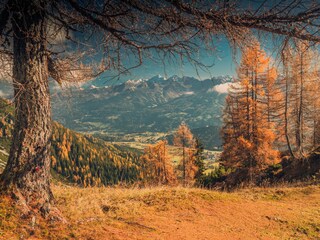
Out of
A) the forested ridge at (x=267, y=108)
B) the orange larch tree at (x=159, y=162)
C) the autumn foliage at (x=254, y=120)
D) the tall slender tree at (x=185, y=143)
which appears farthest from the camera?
the tall slender tree at (x=185, y=143)

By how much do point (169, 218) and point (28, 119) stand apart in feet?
14.2

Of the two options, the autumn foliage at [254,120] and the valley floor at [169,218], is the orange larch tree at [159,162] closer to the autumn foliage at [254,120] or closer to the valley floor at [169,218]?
the autumn foliage at [254,120]

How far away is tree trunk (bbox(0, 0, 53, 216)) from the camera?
15.0 ft

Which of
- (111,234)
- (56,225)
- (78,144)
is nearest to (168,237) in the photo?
(111,234)

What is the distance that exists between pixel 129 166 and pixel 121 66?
6799 inches

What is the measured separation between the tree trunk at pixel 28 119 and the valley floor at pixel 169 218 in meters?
0.40

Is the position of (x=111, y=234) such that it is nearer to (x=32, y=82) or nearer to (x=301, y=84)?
(x=32, y=82)

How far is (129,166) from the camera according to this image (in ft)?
568

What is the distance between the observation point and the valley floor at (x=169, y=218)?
4.52 metres

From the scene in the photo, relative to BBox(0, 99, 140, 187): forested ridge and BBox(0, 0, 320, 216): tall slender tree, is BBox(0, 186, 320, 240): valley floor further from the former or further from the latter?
BBox(0, 99, 140, 187): forested ridge

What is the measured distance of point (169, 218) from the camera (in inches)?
258

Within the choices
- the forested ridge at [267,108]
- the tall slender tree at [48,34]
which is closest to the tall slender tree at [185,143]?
the forested ridge at [267,108]

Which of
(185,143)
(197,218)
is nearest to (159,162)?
(185,143)

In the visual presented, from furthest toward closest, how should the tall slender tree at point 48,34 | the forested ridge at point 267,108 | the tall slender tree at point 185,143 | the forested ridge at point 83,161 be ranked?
the forested ridge at point 83,161, the tall slender tree at point 185,143, the forested ridge at point 267,108, the tall slender tree at point 48,34
